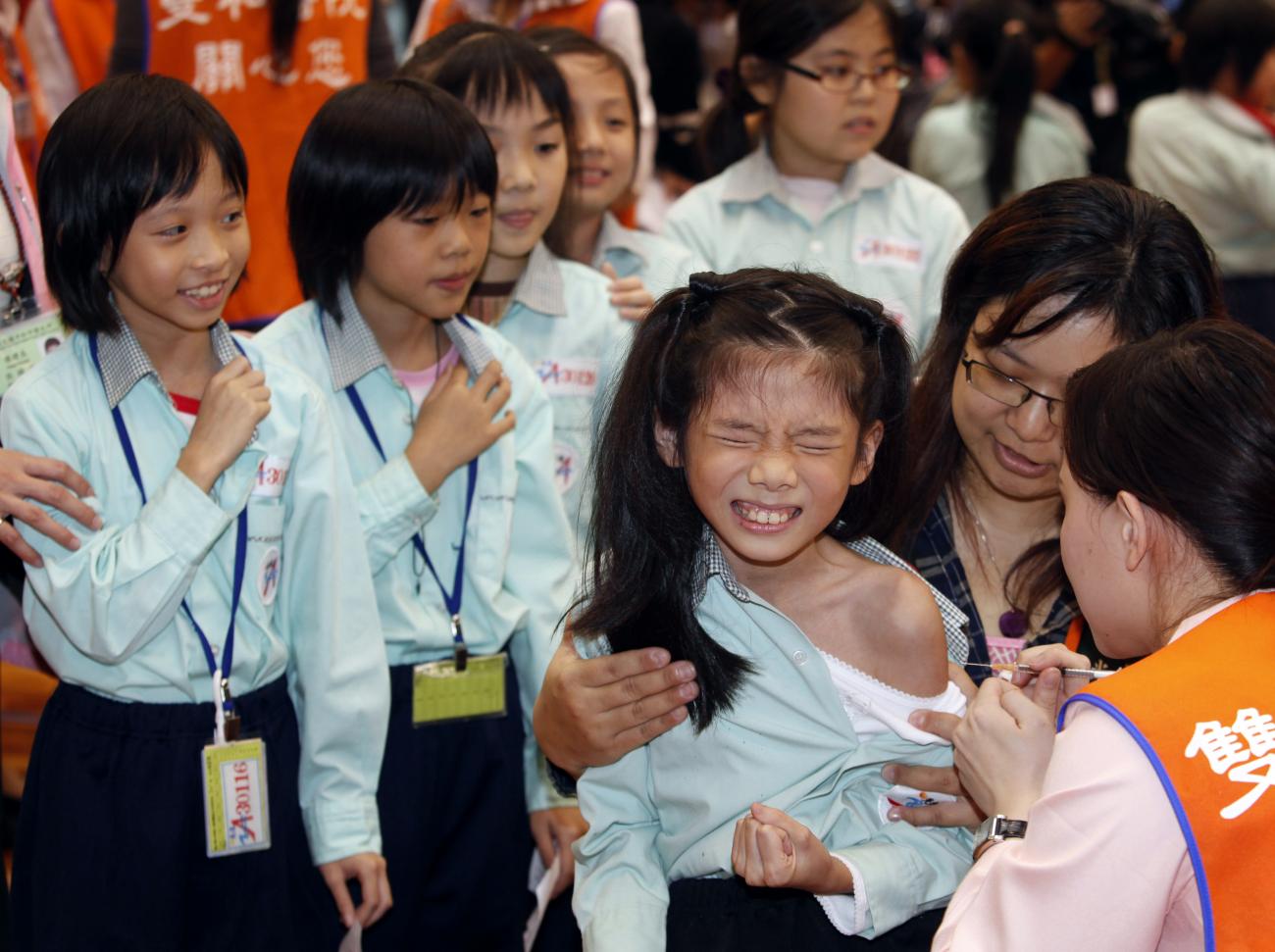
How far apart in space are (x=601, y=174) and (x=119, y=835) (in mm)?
1704

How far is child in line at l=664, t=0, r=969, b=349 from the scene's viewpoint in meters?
3.23

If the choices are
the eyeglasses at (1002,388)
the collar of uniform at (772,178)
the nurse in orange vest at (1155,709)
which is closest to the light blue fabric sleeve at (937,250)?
the collar of uniform at (772,178)

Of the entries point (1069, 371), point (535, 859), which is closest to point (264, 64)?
point (535, 859)

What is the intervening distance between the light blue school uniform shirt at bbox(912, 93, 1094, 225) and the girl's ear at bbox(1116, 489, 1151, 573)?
345 centimetres

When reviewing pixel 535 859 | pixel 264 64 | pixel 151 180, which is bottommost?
pixel 535 859

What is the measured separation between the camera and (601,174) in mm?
3133

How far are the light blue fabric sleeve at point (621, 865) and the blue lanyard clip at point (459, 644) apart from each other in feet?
1.79

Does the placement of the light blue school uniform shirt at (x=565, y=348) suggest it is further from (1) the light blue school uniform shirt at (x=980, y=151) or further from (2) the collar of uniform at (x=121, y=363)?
(1) the light blue school uniform shirt at (x=980, y=151)

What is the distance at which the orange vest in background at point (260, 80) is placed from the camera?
3209mm

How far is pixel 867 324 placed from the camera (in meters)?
1.83

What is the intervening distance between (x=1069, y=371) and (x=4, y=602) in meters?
1.81

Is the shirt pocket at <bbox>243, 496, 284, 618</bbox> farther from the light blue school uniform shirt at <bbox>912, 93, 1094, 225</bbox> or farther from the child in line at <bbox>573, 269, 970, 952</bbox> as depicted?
the light blue school uniform shirt at <bbox>912, 93, 1094, 225</bbox>

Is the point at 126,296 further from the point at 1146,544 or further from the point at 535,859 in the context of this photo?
the point at 1146,544

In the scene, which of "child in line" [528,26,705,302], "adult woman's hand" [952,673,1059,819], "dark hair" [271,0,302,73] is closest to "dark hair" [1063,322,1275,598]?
"adult woman's hand" [952,673,1059,819]
